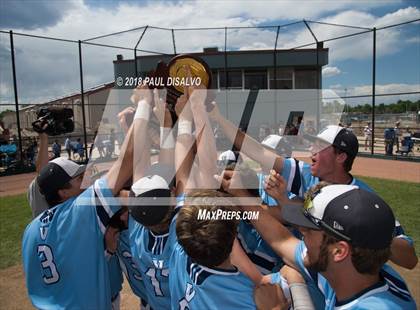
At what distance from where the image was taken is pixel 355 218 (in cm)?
157

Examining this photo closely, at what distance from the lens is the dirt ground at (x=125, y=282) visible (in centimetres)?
473

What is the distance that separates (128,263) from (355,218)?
1.90 metres

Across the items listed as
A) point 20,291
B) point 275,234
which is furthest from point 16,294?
point 275,234

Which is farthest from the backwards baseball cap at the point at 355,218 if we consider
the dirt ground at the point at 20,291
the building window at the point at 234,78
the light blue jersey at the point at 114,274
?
the building window at the point at 234,78

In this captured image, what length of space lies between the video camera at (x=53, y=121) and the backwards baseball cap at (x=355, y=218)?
2614 mm

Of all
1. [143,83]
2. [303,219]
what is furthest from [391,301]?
[143,83]

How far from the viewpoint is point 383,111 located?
39156mm

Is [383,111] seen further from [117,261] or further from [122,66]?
[117,261]

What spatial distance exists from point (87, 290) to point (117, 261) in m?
0.59

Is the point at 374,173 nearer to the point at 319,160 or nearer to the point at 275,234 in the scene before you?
the point at 319,160

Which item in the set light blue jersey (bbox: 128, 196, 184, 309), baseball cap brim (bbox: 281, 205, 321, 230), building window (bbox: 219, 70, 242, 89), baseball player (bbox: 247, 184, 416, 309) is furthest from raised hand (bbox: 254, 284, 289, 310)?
building window (bbox: 219, 70, 242, 89)

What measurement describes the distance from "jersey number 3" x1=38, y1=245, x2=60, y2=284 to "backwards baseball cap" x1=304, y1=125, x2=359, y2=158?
2.36 m

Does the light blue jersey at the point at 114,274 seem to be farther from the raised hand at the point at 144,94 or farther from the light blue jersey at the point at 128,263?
the raised hand at the point at 144,94

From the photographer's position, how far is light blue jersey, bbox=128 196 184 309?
231 centimetres
